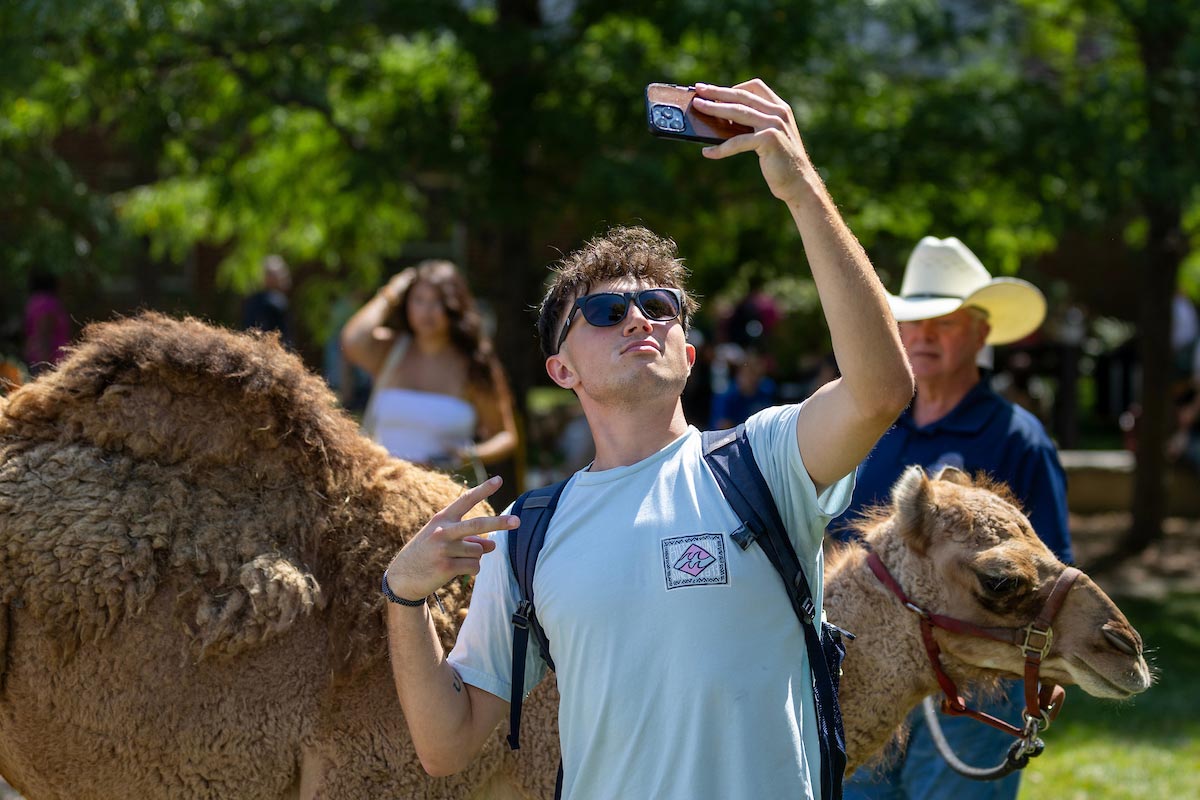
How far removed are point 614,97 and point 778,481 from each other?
6.44 metres

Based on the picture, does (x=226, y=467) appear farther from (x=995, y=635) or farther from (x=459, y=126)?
(x=459, y=126)

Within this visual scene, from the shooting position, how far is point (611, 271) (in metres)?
2.65

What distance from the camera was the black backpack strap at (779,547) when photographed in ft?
7.78

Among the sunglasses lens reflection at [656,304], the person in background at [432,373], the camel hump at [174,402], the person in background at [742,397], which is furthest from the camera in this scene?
the person in background at [742,397]

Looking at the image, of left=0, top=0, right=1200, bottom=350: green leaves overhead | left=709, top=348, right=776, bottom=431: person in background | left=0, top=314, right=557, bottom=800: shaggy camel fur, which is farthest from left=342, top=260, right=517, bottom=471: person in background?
left=709, top=348, right=776, bottom=431: person in background

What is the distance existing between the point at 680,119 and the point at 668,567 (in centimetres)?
86

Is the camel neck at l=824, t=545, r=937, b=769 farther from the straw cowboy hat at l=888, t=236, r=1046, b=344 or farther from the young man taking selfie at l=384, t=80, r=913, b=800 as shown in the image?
the straw cowboy hat at l=888, t=236, r=1046, b=344

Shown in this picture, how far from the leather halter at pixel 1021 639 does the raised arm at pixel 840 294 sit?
113cm

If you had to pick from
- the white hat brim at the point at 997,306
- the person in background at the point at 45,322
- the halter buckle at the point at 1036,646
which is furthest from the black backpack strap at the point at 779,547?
the person in background at the point at 45,322

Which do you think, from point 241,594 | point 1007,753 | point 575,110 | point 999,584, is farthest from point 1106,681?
point 575,110

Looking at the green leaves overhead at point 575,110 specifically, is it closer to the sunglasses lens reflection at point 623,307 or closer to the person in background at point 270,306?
the person in background at point 270,306

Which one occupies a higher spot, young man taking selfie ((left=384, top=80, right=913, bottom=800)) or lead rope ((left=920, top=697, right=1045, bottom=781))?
young man taking selfie ((left=384, top=80, right=913, bottom=800))

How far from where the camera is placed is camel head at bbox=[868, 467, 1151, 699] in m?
3.12

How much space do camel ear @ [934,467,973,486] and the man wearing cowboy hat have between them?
44 cm
